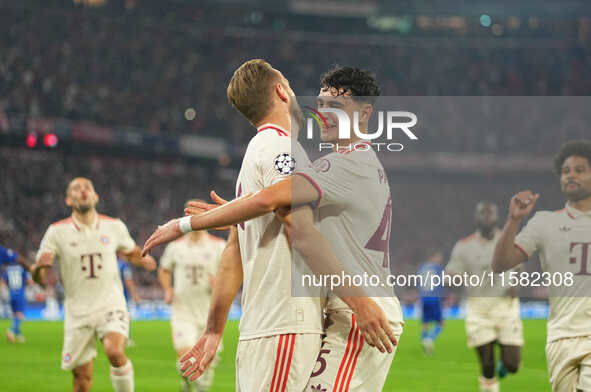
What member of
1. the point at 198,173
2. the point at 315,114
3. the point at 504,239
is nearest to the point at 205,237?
the point at 504,239

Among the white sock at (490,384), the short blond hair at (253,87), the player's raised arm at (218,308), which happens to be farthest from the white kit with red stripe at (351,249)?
the white sock at (490,384)

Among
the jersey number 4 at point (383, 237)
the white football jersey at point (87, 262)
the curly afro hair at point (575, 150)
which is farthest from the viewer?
the white football jersey at point (87, 262)

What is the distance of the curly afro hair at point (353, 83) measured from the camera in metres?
3.74

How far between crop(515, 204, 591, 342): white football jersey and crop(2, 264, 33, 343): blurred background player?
14.5 m

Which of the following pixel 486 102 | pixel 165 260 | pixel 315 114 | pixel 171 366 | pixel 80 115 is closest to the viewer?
pixel 315 114

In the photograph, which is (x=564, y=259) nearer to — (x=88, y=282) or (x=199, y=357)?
(x=199, y=357)

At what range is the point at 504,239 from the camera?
5.13 metres

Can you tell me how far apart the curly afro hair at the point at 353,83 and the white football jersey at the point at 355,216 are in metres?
0.28

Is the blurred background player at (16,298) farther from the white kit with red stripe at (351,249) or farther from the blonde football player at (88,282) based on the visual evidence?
the white kit with red stripe at (351,249)

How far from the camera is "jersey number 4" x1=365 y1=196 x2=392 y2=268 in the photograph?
3.65 metres

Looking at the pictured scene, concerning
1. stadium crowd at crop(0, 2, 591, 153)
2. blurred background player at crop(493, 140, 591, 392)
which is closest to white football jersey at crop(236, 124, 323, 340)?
blurred background player at crop(493, 140, 591, 392)

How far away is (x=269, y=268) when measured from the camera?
3.58m

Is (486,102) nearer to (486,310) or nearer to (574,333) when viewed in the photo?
(486,310)

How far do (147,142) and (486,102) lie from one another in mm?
18044
